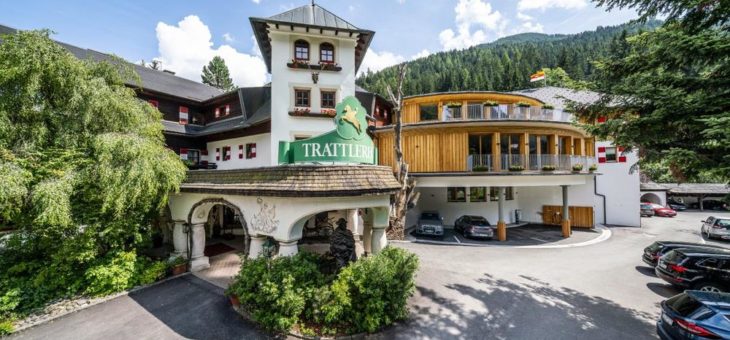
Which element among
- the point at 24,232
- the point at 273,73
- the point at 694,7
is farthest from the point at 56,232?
the point at 694,7

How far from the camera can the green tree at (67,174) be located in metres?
8.59

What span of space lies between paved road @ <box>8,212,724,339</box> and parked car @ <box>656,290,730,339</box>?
1113 mm

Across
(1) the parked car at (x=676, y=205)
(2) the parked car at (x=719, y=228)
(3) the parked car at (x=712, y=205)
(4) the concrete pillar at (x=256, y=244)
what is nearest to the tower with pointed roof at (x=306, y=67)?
(4) the concrete pillar at (x=256, y=244)

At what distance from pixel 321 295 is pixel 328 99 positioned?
1212 cm

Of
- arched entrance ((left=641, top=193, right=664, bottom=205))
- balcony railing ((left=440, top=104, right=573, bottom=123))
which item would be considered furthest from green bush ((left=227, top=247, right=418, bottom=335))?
arched entrance ((left=641, top=193, right=664, bottom=205))

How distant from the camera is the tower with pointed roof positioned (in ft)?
51.5

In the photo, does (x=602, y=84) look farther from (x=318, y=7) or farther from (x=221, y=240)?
(x=221, y=240)

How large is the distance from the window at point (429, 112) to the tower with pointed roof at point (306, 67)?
22.9 feet

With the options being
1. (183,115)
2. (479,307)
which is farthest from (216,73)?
(479,307)

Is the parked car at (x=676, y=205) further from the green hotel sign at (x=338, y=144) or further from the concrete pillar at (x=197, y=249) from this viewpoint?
the concrete pillar at (x=197, y=249)

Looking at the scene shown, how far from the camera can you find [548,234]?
65.8ft

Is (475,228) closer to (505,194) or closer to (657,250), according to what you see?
(505,194)

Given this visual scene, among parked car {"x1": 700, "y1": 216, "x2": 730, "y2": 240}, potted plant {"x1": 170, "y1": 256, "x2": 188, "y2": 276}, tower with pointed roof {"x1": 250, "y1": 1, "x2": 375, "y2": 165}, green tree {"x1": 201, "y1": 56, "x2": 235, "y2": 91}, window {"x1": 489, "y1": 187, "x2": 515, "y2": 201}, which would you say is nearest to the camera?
potted plant {"x1": 170, "y1": 256, "x2": 188, "y2": 276}

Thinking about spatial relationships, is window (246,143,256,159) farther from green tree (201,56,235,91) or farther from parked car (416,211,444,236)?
green tree (201,56,235,91)
